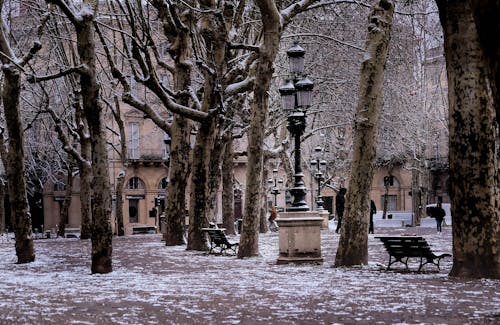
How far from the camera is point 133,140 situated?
5809 centimetres

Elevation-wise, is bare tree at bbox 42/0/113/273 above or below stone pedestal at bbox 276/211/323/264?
above

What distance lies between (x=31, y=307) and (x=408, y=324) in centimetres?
473

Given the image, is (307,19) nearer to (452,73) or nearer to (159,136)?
(452,73)

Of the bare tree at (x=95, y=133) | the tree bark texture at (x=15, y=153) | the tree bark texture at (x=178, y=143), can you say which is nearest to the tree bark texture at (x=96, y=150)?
the bare tree at (x=95, y=133)

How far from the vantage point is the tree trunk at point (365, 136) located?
47.9 feet

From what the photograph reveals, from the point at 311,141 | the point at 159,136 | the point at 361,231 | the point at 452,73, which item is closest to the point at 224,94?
the point at 361,231

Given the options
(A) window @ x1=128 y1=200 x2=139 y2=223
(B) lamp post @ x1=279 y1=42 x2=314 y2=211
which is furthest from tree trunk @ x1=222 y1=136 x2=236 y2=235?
(A) window @ x1=128 y1=200 x2=139 y2=223

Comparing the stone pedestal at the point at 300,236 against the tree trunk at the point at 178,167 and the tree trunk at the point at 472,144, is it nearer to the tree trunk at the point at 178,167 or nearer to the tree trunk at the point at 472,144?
the tree trunk at the point at 472,144

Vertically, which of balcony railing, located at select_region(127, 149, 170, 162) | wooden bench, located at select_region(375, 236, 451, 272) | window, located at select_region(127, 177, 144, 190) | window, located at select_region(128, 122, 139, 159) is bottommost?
wooden bench, located at select_region(375, 236, 451, 272)

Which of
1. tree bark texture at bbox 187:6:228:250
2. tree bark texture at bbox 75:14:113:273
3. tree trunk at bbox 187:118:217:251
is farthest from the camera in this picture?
tree trunk at bbox 187:118:217:251

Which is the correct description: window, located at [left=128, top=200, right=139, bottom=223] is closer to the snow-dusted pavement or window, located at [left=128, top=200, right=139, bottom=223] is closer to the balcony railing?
the balcony railing

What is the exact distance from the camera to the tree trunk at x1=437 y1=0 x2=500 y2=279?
12.0 m

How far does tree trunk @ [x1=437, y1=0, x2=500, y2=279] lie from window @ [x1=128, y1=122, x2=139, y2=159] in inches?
1851

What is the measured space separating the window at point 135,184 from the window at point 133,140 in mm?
1763
